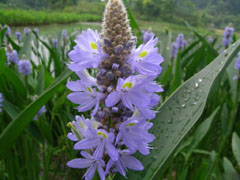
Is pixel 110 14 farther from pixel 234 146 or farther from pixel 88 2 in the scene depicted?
pixel 88 2

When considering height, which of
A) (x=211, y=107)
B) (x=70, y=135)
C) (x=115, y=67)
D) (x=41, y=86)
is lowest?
(x=211, y=107)

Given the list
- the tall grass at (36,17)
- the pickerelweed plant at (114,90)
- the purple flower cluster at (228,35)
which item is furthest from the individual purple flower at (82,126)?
the tall grass at (36,17)

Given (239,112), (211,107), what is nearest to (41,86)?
(211,107)

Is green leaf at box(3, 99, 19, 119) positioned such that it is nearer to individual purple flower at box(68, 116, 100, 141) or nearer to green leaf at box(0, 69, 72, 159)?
green leaf at box(0, 69, 72, 159)

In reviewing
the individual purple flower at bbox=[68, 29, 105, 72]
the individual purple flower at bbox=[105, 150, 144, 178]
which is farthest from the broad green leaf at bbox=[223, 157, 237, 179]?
the individual purple flower at bbox=[68, 29, 105, 72]

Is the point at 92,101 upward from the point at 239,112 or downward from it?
upward

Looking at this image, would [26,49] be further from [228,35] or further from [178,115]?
[228,35]

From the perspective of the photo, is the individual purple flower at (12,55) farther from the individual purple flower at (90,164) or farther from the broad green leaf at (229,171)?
the broad green leaf at (229,171)

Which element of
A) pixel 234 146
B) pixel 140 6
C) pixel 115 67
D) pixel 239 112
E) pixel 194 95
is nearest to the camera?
pixel 115 67
